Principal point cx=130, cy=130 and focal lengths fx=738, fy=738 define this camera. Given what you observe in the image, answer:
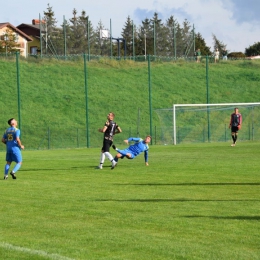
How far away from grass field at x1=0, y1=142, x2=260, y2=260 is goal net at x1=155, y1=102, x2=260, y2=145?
26.7 m

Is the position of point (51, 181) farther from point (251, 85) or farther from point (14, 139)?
point (251, 85)

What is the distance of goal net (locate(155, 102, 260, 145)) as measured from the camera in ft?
161

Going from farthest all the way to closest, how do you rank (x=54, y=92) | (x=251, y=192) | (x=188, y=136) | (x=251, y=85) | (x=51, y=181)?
(x=251, y=85)
(x=54, y=92)
(x=188, y=136)
(x=51, y=181)
(x=251, y=192)

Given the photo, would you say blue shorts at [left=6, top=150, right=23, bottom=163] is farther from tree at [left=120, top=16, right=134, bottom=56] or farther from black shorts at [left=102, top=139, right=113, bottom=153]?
tree at [left=120, top=16, right=134, bottom=56]

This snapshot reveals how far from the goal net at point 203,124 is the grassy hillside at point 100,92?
2.16m

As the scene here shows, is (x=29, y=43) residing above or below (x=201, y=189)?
above

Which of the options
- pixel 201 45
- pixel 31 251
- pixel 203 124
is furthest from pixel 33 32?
pixel 31 251

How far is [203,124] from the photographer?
52062 mm

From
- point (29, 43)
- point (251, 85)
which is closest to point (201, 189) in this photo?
point (251, 85)

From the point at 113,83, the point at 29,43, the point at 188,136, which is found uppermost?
the point at 29,43

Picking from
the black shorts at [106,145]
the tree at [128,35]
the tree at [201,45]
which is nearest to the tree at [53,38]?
the tree at [128,35]

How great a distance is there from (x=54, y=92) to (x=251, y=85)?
1808 cm

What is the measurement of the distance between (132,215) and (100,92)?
155 ft

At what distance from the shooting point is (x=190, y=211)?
498 inches
